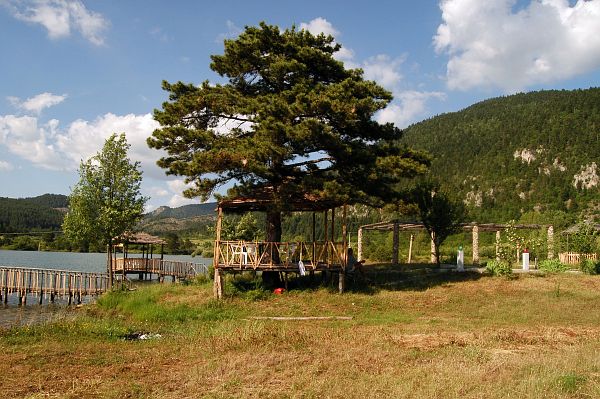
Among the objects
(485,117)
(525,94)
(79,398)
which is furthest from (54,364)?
(525,94)

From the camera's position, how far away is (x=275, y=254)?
2248 cm

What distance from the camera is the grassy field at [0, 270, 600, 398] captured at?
7.97 metres

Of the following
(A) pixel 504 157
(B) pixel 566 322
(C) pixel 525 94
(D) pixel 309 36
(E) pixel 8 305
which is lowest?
(E) pixel 8 305

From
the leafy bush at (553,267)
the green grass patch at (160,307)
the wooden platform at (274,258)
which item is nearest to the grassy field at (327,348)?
the green grass patch at (160,307)

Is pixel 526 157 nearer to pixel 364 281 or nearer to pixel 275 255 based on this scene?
pixel 364 281

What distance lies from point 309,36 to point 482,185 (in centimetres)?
9337

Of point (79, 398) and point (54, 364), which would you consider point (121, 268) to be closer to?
point (54, 364)

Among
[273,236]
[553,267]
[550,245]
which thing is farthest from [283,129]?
[550,245]

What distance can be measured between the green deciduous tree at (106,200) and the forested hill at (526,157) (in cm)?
7680

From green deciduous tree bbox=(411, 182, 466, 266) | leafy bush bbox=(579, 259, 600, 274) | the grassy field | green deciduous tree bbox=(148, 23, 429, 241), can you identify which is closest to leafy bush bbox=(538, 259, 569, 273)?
leafy bush bbox=(579, 259, 600, 274)

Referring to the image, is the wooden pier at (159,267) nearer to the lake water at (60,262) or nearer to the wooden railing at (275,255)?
the lake water at (60,262)

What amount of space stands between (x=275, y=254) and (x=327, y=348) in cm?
1137

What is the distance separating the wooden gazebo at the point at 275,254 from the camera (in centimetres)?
2133

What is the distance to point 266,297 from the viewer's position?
20625mm
